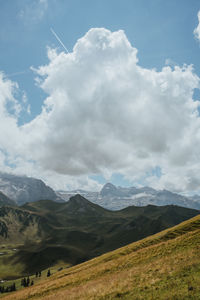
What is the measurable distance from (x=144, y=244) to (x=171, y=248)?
17757mm

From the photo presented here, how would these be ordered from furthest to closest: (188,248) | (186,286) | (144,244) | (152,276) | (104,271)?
(144,244)
(104,271)
(188,248)
(152,276)
(186,286)

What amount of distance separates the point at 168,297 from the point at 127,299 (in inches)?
155

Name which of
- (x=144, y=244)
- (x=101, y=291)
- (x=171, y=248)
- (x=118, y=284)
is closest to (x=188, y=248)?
(x=171, y=248)

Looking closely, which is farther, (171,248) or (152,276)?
(171,248)

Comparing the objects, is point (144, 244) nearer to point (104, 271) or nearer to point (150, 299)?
point (104, 271)

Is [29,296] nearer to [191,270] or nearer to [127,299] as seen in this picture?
[127,299]

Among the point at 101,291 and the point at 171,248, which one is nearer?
the point at 101,291

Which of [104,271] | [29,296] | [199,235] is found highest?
[199,235]

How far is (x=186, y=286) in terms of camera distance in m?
17.9

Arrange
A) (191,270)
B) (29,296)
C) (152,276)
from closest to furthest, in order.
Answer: (191,270) → (152,276) → (29,296)

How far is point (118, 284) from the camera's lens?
23141 millimetres

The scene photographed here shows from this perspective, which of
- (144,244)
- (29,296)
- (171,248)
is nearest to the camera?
(171,248)

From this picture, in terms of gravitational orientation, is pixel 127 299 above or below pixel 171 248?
below

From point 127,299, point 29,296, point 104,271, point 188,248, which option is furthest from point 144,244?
point 127,299
